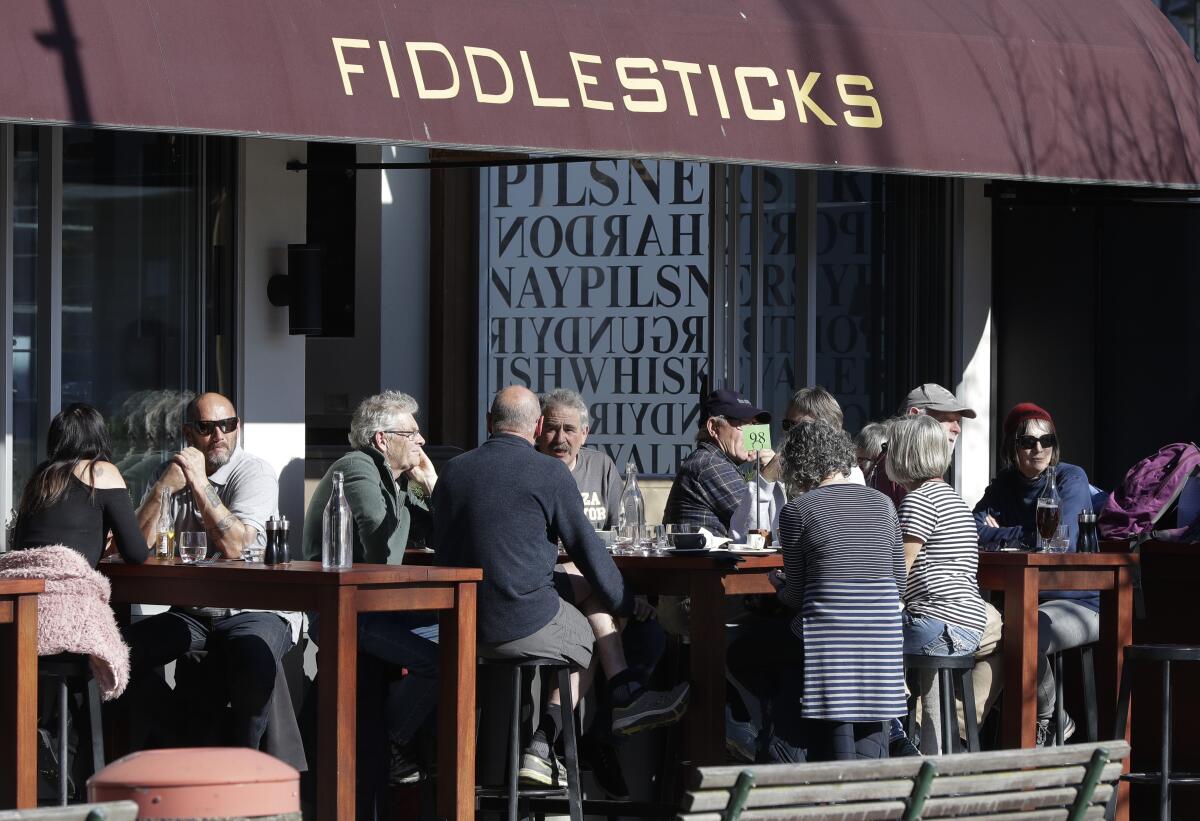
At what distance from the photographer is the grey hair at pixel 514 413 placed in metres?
6.94

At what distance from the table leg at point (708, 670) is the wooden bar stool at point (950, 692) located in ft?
2.19

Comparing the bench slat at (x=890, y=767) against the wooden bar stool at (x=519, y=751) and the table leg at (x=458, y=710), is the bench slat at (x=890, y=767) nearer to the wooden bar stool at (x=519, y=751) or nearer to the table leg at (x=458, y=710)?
the table leg at (x=458, y=710)

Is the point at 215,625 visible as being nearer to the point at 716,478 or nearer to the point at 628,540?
the point at 628,540

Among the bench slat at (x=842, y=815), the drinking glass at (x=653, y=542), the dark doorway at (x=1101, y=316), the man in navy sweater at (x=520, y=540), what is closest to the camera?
the bench slat at (x=842, y=815)

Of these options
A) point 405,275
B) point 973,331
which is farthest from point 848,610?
point 405,275

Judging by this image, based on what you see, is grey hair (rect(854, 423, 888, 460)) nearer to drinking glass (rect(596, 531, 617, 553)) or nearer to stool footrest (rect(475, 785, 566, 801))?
drinking glass (rect(596, 531, 617, 553))

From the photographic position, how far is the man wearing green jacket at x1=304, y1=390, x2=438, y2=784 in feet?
23.3

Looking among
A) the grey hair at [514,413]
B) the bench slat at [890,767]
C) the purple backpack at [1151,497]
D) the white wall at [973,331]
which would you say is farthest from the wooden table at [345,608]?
the white wall at [973,331]

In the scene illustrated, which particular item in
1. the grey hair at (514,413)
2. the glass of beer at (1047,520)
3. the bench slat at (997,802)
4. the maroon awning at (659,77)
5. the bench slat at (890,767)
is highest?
the maroon awning at (659,77)

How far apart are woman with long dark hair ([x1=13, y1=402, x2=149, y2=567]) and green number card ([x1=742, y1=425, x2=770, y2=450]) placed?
2590 millimetres

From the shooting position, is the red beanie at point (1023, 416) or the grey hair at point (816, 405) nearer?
the red beanie at point (1023, 416)

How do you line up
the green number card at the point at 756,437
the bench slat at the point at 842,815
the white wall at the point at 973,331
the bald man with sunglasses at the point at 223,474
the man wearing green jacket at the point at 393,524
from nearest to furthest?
the bench slat at the point at 842,815 → the man wearing green jacket at the point at 393,524 → the bald man with sunglasses at the point at 223,474 → the green number card at the point at 756,437 → the white wall at the point at 973,331

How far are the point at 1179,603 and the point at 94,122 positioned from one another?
452 centimetres

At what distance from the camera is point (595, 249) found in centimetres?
1112
